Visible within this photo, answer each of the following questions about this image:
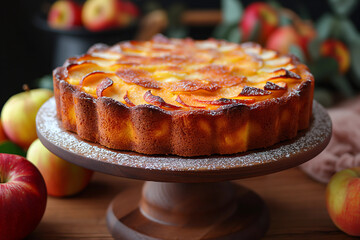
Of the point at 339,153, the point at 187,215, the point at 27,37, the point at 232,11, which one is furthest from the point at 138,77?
the point at 27,37

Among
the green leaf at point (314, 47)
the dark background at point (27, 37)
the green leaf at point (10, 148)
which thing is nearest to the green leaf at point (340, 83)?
the green leaf at point (314, 47)

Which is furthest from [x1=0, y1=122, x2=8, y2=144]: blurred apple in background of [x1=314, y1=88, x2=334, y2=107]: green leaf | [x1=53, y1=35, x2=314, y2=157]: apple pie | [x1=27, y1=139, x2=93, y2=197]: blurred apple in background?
[x1=314, y1=88, x2=334, y2=107]: green leaf

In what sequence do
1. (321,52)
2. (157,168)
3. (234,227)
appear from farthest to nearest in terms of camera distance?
(321,52) → (234,227) → (157,168)

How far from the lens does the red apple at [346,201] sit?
1106 millimetres

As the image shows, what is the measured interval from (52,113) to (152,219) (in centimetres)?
39

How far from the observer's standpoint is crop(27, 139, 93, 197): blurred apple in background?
1307 mm

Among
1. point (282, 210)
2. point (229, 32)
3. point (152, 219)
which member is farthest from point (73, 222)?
point (229, 32)

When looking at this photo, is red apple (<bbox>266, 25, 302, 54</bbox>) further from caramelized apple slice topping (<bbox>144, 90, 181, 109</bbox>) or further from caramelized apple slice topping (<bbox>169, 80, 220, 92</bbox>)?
caramelized apple slice topping (<bbox>144, 90, 181, 109</bbox>)

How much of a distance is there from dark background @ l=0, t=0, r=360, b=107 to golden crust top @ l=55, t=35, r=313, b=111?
47.3 inches

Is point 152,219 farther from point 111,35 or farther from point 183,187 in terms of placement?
point 111,35

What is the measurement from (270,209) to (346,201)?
0.84 ft

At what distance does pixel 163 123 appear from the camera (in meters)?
0.98

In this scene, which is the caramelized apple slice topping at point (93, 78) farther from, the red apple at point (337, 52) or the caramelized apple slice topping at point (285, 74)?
the red apple at point (337, 52)

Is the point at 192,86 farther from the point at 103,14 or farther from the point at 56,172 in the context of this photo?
the point at 103,14
